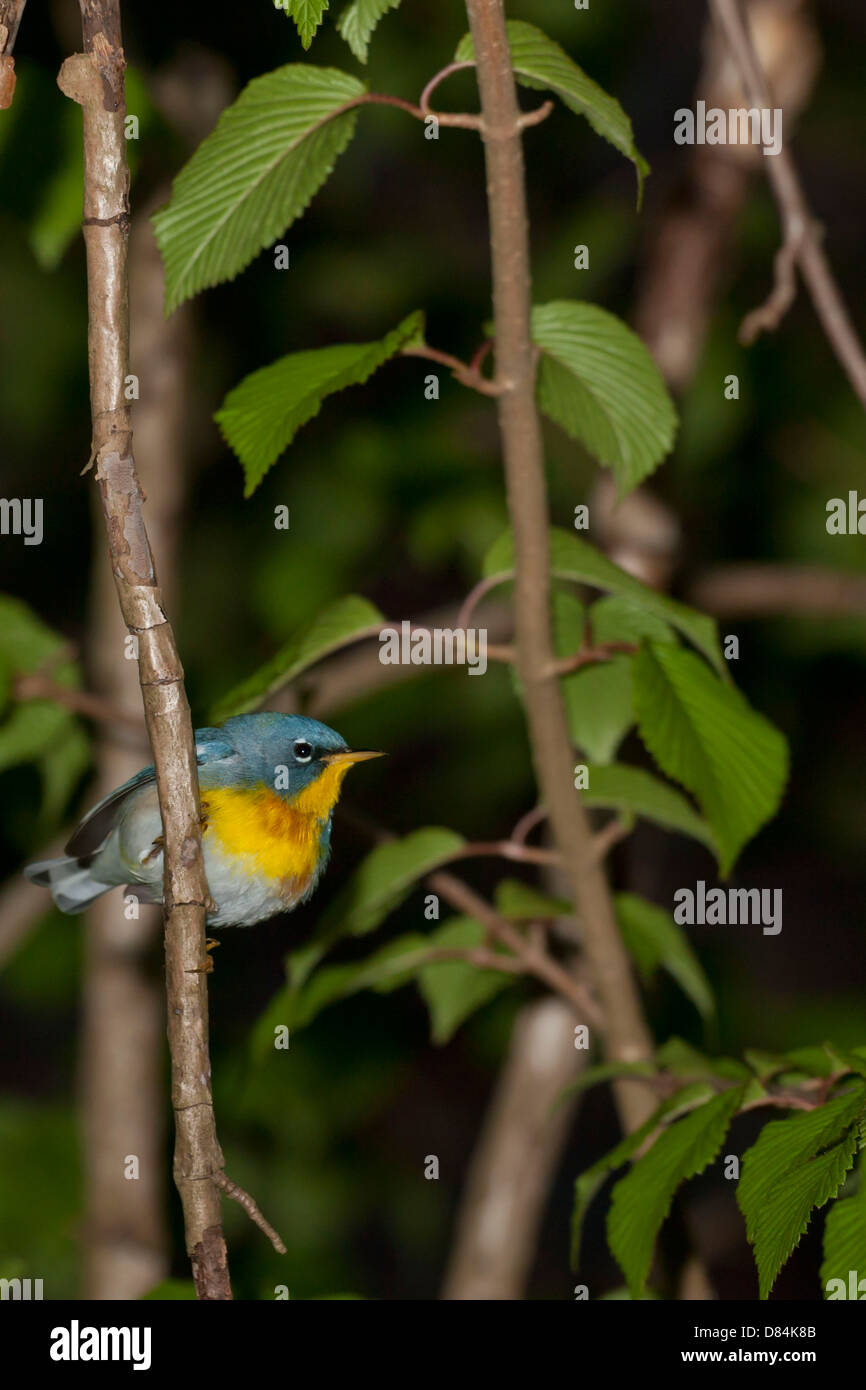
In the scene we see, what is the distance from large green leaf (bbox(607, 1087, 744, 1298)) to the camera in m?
1.50

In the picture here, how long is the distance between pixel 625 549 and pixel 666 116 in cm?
245

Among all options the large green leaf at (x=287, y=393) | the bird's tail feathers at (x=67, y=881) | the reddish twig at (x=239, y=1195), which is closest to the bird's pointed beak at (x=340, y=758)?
the bird's tail feathers at (x=67, y=881)

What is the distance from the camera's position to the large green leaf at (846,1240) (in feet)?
4.30

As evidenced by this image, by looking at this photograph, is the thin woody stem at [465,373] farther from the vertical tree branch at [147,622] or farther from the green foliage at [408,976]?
the green foliage at [408,976]

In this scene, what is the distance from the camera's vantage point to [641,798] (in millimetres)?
2145

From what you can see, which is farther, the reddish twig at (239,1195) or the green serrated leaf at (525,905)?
the green serrated leaf at (525,905)

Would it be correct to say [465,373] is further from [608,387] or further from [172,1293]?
[172,1293]

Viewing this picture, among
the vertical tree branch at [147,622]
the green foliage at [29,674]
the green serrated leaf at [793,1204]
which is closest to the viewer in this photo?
the vertical tree branch at [147,622]

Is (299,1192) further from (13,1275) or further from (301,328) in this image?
(301,328)

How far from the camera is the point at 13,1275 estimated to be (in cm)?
226

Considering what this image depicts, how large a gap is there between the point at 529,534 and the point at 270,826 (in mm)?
630

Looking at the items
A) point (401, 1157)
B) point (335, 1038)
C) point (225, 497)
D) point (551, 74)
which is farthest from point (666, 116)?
point (401, 1157)

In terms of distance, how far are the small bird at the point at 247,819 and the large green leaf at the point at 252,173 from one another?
2.35 feet

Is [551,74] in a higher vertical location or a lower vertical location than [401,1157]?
higher
